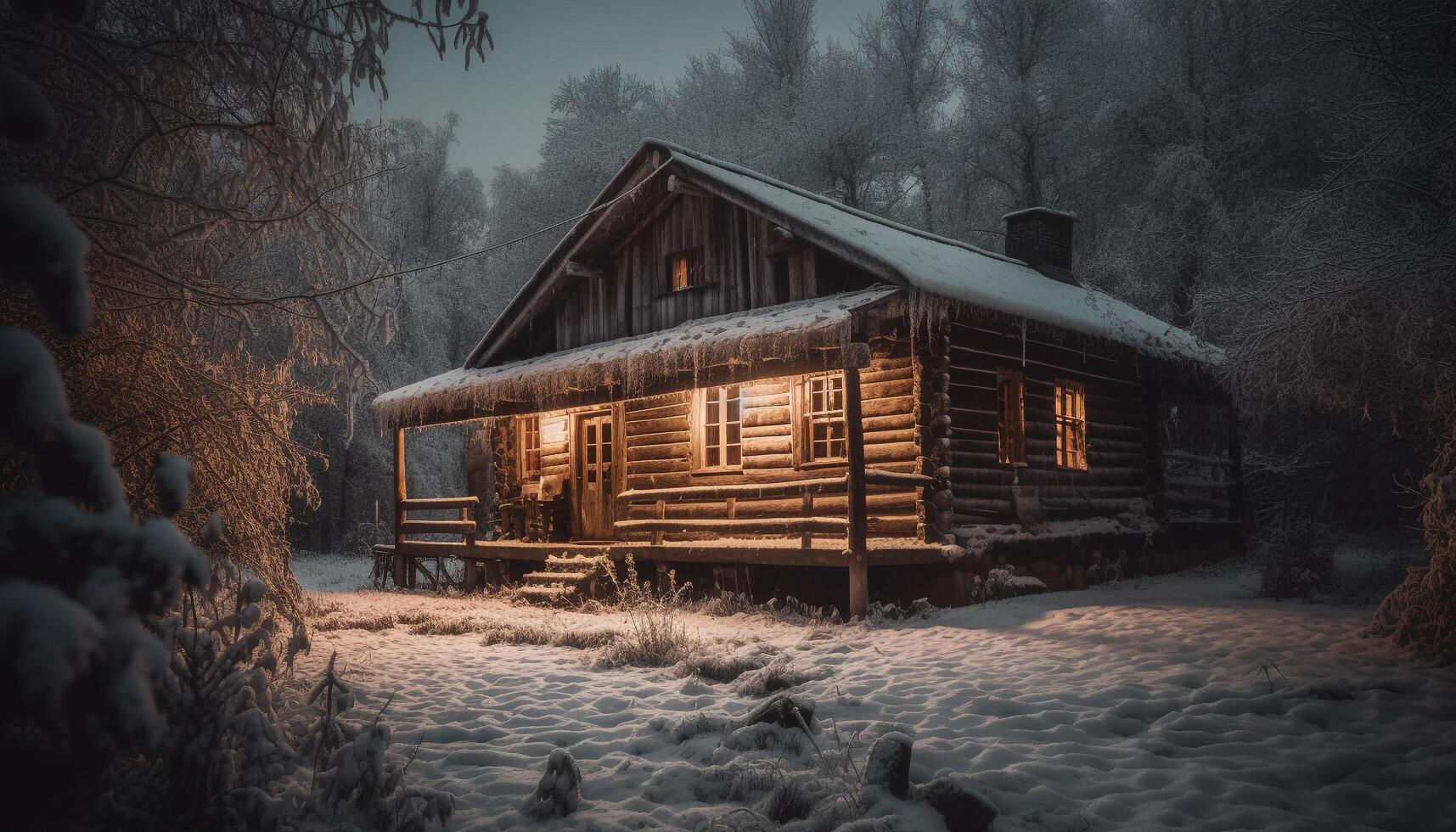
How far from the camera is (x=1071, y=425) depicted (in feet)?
45.4

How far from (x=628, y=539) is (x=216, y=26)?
34.3 ft

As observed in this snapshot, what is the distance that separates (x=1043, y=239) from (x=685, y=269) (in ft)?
26.3

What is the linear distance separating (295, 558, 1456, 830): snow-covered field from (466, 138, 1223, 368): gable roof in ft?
13.6

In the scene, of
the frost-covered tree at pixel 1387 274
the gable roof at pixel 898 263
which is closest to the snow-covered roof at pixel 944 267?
the gable roof at pixel 898 263

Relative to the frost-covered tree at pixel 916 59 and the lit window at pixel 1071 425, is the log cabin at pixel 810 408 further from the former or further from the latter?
the frost-covered tree at pixel 916 59

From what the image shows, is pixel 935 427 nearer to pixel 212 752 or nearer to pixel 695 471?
pixel 695 471

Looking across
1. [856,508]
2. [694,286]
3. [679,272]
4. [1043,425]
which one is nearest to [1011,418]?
[1043,425]

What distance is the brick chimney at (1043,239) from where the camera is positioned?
1712 centimetres

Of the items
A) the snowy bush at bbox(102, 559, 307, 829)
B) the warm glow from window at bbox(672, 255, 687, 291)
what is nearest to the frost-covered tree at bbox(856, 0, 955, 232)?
the warm glow from window at bbox(672, 255, 687, 291)

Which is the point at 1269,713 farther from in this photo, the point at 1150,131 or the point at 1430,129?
the point at 1150,131

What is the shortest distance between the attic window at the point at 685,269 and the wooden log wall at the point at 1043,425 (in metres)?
4.35

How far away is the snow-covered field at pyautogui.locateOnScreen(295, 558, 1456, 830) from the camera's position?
4.11 metres

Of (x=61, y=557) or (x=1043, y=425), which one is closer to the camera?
(x=61, y=557)

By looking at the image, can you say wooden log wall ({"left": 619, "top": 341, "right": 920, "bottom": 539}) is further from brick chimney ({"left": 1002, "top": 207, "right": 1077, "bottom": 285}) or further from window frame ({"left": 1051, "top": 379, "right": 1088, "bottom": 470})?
brick chimney ({"left": 1002, "top": 207, "right": 1077, "bottom": 285})
